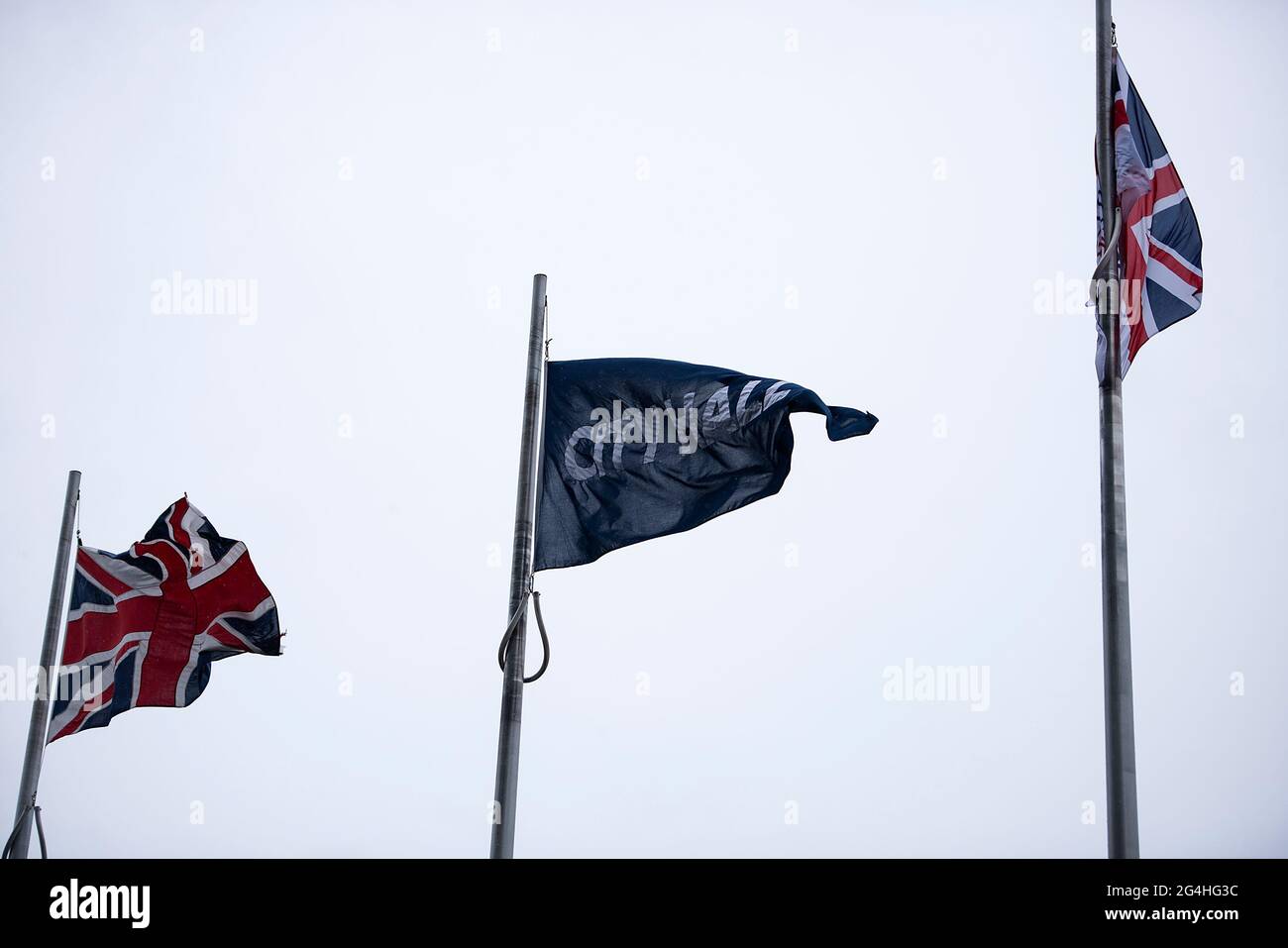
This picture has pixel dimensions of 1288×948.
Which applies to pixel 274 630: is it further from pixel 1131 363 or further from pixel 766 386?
pixel 1131 363

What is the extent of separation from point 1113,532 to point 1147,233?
3.43 m

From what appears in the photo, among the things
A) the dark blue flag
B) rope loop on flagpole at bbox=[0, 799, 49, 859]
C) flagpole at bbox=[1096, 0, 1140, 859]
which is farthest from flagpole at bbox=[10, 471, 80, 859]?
flagpole at bbox=[1096, 0, 1140, 859]

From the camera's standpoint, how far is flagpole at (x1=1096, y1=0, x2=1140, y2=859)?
330 inches

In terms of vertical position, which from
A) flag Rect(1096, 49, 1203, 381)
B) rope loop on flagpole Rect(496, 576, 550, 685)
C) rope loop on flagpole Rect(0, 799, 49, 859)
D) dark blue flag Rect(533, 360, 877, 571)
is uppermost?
flag Rect(1096, 49, 1203, 381)

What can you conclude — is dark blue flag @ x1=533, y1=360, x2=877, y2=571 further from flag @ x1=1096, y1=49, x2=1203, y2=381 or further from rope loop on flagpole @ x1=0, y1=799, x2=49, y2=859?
rope loop on flagpole @ x1=0, y1=799, x2=49, y2=859

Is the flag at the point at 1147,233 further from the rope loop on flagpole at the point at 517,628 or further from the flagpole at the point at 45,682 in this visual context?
the flagpole at the point at 45,682

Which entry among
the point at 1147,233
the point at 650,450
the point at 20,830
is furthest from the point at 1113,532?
the point at 20,830

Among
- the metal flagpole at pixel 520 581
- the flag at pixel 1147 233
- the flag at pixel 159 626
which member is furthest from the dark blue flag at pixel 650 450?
the flag at pixel 159 626

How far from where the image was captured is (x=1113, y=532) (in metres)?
9.26

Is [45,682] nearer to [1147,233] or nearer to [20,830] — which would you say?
[20,830]

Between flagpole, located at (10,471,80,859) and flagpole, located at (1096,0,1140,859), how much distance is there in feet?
37.3

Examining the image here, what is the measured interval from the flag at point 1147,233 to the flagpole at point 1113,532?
0.78 feet
